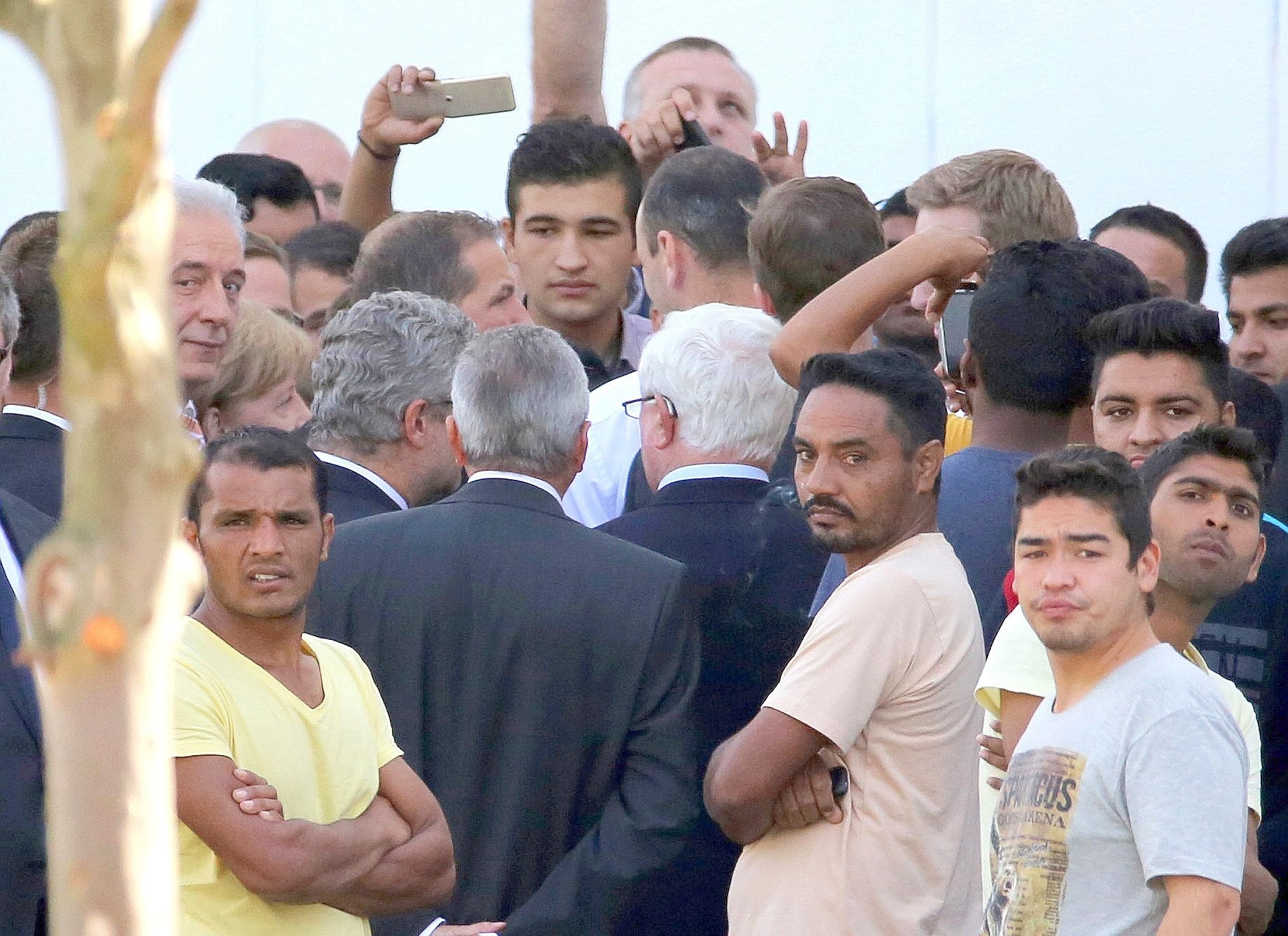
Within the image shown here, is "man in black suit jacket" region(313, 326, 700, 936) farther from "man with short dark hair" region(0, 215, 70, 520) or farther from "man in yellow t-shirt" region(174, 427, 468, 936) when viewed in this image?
"man with short dark hair" region(0, 215, 70, 520)

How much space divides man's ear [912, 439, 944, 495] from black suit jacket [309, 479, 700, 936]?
0.48 meters

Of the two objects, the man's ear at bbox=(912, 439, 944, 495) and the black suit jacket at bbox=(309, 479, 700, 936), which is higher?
the man's ear at bbox=(912, 439, 944, 495)

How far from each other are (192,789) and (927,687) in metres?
1.10

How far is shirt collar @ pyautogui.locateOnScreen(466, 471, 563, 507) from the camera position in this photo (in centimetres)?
341

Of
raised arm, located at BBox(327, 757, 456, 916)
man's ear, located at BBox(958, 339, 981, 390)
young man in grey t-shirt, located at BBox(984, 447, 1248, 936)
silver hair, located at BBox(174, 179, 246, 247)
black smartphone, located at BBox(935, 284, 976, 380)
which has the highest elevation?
silver hair, located at BBox(174, 179, 246, 247)

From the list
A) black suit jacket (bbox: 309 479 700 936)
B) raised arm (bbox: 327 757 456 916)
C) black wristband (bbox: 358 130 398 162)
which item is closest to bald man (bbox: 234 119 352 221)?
black wristband (bbox: 358 130 398 162)

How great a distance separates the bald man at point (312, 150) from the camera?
7.34m

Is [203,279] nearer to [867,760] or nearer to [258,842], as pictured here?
[258,842]

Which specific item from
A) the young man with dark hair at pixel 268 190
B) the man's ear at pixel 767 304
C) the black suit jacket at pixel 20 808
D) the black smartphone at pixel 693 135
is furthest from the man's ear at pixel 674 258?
the young man with dark hair at pixel 268 190

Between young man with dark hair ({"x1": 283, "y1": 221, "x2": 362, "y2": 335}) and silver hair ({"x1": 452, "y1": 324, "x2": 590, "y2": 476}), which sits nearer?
silver hair ({"x1": 452, "y1": 324, "x2": 590, "y2": 476})

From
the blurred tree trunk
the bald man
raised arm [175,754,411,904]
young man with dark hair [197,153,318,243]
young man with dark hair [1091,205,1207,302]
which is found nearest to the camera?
the blurred tree trunk

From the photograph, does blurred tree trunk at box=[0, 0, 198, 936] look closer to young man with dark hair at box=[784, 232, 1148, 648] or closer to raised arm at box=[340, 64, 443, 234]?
young man with dark hair at box=[784, 232, 1148, 648]

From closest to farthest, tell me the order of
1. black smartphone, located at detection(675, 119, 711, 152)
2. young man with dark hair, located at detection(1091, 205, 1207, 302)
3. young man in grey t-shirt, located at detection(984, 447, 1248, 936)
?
young man in grey t-shirt, located at detection(984, 447, 1248, 936)
young man with dark hair, located at detection(1091, 205, 1207, 302)
black smartphone, located at detection(675, 119, 711, 152)

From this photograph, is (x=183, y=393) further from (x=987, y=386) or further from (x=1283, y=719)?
(x=1283, y=719)
